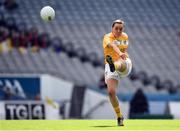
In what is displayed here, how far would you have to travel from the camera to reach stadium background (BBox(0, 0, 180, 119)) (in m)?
28.3

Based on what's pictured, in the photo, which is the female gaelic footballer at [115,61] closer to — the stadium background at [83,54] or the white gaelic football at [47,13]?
the white gaelic football at [47,13]

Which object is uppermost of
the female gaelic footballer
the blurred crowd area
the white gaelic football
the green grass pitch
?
the blurred crowd area

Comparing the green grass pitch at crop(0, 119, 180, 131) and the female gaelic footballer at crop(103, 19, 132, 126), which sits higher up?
the female gaelic footballer at crop(103, 19, 132, 126)

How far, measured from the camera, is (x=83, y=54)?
1310 inches

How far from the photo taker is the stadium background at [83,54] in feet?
93.0

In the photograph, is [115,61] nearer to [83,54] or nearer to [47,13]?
[47,13]

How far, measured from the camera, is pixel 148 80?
32906mm

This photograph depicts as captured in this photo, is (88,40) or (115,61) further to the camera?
(88,40)

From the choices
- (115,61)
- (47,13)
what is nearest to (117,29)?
(115,61)

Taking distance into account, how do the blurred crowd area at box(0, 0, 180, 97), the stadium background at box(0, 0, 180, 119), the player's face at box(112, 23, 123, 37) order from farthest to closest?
the blurred crowd area at box(0, 0, 180, 97)
the stadium background at box(0, 0, 180, 119)
the player's face at box(112, 23, 123, 37)

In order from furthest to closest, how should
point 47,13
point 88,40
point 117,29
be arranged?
1. point 88,40
2. point 47,13
3. point 117,29

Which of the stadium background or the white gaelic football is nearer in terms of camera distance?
the white gaelic football

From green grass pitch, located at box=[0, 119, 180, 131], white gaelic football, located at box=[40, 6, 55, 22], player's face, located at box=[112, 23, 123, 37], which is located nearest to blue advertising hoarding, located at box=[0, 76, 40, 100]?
white gaelic football, located at box=[40, 6, 55, 22]

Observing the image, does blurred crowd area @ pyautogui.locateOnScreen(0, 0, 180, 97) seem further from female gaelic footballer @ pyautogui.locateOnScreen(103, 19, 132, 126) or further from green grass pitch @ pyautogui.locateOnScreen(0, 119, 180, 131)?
female gaelic footballer @ pyautogui.locateOnScreen(103, 19, 132, 126)
